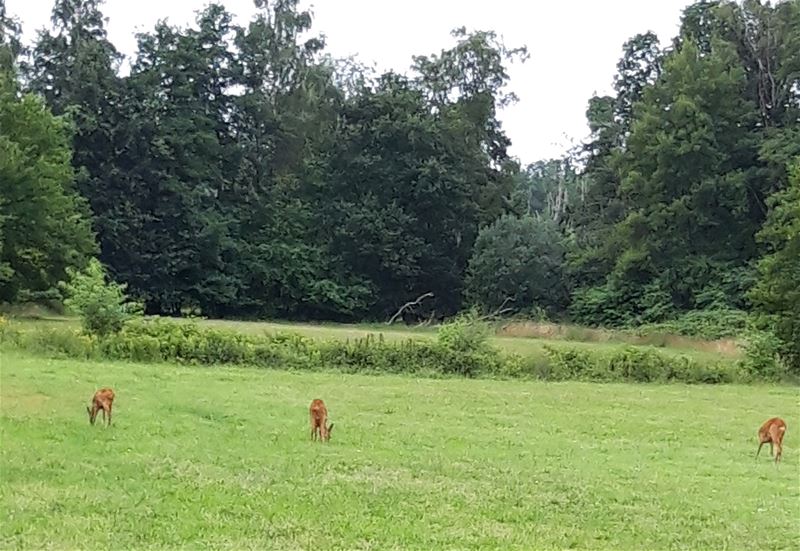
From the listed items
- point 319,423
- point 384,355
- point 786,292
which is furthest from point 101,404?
point 786,292

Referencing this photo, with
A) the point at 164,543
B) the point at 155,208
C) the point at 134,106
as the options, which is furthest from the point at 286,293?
the point at 164,543

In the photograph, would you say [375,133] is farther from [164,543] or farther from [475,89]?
[164,543]

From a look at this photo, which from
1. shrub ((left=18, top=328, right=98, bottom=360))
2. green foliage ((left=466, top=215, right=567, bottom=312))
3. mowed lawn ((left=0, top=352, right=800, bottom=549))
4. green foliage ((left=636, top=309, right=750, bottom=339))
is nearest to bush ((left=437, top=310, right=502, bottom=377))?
mowed lawn ((left=0, top=352, right=800, bottom=549))

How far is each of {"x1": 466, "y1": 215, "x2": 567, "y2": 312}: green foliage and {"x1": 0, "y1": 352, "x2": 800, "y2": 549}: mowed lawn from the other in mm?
25427

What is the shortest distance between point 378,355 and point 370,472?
43.1 ft

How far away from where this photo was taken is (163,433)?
10750 millimetres

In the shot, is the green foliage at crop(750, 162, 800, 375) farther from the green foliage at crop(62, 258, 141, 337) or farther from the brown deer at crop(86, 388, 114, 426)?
the brown deer at crop(86, 388, 114, 426)

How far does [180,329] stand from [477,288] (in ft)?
76.0

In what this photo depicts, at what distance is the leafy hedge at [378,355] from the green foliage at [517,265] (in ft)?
59.0

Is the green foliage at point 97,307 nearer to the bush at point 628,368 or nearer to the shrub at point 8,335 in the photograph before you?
the shrub at point 8,335

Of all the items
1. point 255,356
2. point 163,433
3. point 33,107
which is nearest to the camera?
point 163,433

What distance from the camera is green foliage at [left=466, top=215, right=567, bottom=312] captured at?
42.2 metres

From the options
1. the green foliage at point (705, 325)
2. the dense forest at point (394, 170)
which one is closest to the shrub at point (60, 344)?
the dense forest at point (394, 170)

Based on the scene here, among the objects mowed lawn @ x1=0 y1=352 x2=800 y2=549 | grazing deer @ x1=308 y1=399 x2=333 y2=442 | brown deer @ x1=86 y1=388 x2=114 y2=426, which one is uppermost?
brown deer @ x1=86 y1=388 x2=114 y2=426
